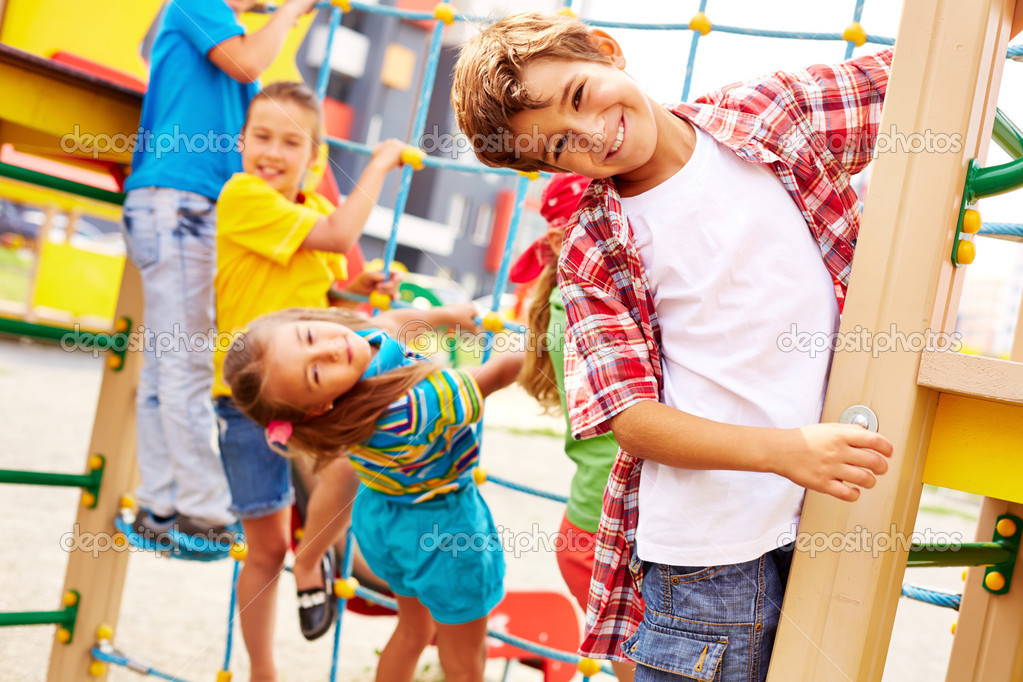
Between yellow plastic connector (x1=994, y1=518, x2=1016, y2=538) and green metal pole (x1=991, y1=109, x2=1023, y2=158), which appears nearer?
green metal pole (x1=991, y1=109, x2=1023, y2=158)

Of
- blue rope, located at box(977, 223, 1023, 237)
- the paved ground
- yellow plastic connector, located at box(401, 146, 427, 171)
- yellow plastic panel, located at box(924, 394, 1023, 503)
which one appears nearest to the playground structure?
yellow plastic panel, located at box(924, 394, 1023, 503)

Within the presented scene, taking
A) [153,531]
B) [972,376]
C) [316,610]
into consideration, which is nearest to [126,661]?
[153,531]

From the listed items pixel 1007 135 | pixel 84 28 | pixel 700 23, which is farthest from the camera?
pixel 84 28

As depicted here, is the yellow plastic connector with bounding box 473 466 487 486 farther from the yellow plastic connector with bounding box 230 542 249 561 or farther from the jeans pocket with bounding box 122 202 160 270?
the jeans pocket with bounding box 122 202 160 270

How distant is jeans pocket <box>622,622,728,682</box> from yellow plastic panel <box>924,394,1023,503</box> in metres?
0.28

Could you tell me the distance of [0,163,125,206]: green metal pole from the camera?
1.63 meters

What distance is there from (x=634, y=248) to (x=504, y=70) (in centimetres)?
24

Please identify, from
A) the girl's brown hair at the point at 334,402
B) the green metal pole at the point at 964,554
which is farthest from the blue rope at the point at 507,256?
the green metal pole at the point at 964,554

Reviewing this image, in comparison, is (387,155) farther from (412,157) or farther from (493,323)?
(493,323)

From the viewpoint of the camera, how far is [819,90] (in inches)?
37.0

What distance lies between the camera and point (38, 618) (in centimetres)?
170

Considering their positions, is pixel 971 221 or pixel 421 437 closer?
pixel 971 221

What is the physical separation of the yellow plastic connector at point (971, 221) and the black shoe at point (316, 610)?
57.2 inches

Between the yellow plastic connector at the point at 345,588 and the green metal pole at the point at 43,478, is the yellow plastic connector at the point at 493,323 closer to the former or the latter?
the yellow plastic connector at the point at 345,588
